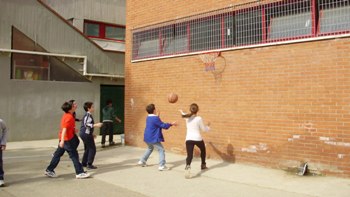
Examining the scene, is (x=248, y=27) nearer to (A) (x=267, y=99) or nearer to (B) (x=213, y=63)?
(B) (x=213, y=63)

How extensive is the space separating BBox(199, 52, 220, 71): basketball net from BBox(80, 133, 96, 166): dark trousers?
362 cm

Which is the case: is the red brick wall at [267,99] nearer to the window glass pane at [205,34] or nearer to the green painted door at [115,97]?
the window glass pane at [205,34]

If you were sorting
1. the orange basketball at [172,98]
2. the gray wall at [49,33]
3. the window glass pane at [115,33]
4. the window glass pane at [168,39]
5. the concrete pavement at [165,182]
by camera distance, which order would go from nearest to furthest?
the concrete pavement at [165,182] → the orange basketball at [172,98] → the window glass pane at [168,39] → the gray wall at [49,33] → the window glass pane at [115,33]

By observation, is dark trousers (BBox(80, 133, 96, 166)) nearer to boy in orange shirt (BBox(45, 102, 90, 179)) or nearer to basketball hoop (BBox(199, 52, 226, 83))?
boy in orange shirt (BBox(45, 102, 90, 179))

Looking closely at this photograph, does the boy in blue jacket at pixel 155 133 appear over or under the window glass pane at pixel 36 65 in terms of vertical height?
under

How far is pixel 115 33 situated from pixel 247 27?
12444 mm

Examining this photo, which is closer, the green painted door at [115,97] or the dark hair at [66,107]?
the dark hair at [66,107]

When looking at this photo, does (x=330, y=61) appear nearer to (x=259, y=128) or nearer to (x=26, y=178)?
(x=259, y=128)

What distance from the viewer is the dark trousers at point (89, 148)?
9.48m

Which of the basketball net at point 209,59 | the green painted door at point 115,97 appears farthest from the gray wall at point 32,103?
the basketball net at point 209,59

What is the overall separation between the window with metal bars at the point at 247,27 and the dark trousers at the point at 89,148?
153 inches

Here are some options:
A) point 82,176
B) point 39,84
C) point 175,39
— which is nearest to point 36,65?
point 39,84

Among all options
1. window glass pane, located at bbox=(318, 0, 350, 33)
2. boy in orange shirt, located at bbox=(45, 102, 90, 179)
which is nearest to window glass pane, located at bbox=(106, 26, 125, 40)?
boy in orange shirt, located at bbox=(45, 102, 90, 179)

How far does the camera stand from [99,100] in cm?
1833
